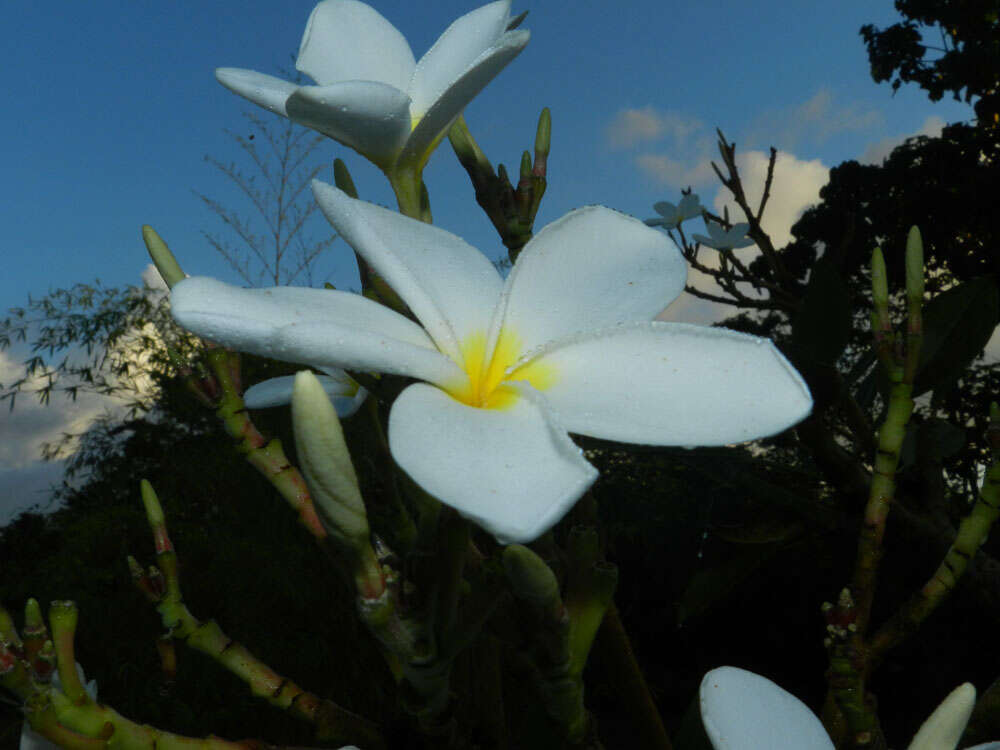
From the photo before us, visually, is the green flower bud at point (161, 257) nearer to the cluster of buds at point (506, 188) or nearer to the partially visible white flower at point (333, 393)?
the partially visible white flower at point (333, 393)

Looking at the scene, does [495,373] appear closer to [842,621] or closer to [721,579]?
[842,621]

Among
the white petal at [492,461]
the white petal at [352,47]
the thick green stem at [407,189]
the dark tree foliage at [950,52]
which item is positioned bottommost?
the white petal at [492,461]

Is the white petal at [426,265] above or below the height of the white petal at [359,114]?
below

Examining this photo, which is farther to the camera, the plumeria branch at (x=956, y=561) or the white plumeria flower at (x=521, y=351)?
A: the plumeria branch at (x=956, y=561)

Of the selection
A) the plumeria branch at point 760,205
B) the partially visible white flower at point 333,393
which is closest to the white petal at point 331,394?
the partially visible white flower at point 333,393

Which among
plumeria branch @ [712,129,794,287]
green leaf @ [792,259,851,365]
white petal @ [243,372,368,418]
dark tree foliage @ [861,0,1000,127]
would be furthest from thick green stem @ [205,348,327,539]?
dark tree foliage @ [861,0,1000,127]

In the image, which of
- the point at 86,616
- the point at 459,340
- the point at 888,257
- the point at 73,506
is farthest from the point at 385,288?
the point at 888,257

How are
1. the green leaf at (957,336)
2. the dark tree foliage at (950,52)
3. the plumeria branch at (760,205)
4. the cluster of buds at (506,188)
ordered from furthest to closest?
1. the dark tree foliage at (950,52)
2. the plumeria branch at (760,205)
3. the green leaf at (957,336)
4. the cluster of buds at (506,188)

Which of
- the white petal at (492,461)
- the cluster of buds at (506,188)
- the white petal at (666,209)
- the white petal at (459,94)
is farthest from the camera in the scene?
the white petal at (666,209)
